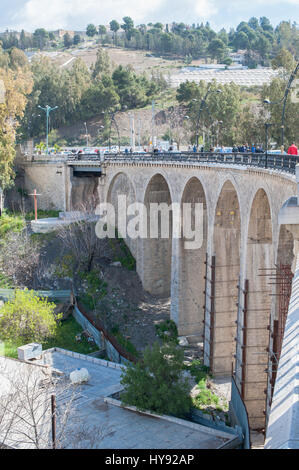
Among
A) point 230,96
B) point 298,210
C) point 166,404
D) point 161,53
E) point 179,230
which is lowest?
point 166,404

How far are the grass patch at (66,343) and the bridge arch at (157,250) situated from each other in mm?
6283

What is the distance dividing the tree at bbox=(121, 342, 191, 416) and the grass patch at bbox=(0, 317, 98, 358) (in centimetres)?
926

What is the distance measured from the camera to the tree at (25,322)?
28484 millimetres

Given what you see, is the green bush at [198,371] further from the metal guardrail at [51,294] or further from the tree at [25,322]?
the metal guardrail at [51,294]

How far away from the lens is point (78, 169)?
4606 centimetres

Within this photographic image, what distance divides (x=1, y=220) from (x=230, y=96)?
2562 cm

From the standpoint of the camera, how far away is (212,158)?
26578 mm

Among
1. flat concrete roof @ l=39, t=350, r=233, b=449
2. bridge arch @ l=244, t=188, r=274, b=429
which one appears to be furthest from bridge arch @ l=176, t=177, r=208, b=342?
flat concrete roof @ l=39, t=350, r=233, b=449

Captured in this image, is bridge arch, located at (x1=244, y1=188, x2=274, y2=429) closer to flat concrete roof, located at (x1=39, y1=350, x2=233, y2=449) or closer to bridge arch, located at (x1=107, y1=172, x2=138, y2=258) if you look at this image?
flat concrete roof, located at (x1=39, y1=350, x2=233, y2=449)

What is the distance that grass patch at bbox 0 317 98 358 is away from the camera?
27827 mm

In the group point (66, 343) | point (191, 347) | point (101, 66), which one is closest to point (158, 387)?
point (191, 347)
